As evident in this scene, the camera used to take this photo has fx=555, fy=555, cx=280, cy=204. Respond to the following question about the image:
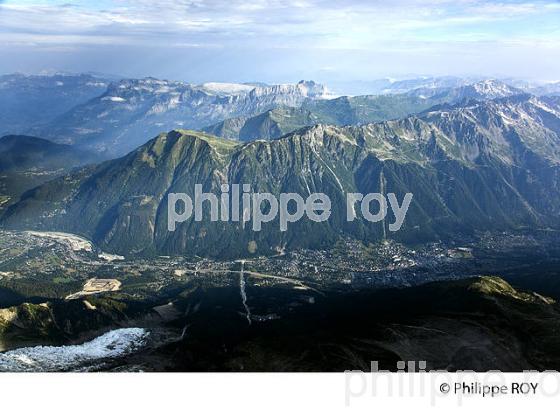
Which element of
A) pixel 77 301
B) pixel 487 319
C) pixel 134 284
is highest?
pixel 487 319

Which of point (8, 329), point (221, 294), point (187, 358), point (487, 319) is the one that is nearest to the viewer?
point (187, 358)

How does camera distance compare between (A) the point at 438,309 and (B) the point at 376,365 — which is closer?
(B) the point at 376,365

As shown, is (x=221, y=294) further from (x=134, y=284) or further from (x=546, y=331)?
(x=546, y=331)

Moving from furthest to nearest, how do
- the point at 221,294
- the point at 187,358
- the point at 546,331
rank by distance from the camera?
the point at 221,294 < the point at 546,331 < the point at 187,358

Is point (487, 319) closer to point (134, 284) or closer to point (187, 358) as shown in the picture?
point (187, 358)

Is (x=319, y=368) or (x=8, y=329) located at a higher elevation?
(x=319, y=368)

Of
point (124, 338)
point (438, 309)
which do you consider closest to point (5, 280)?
point (124, 338)
